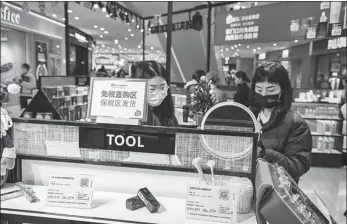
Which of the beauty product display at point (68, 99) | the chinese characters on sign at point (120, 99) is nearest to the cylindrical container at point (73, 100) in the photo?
the beauty product display at point (68, 99)

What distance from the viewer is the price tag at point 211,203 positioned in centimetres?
108

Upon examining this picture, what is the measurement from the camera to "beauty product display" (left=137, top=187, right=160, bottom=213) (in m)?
1.16

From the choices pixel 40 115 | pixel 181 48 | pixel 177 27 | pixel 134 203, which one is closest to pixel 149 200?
pixel 134 203

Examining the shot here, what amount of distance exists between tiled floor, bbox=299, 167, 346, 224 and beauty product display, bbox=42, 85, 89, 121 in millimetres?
4204

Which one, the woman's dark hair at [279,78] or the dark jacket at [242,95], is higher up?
the woman's dark hair at [279,78]

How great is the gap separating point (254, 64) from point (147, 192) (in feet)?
25.9

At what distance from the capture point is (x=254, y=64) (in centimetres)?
855

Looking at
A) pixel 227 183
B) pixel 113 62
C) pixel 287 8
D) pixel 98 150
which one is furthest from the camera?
pixel 113 62

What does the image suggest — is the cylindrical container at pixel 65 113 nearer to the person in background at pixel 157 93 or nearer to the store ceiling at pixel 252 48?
the store ceiling at pixel 252 48

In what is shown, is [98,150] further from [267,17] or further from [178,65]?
[178,65]

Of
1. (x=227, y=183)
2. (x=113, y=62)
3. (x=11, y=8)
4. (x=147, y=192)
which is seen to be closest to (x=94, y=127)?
(x=147, y=192)

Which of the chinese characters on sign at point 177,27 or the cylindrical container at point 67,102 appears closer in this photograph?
the cylindrical container at point 67,102

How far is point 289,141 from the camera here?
5.61 ft

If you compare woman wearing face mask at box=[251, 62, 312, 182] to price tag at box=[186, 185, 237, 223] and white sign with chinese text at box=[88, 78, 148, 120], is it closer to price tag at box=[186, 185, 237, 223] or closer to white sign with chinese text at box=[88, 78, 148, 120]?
price tag at box=[186, 185, 237, 223]
